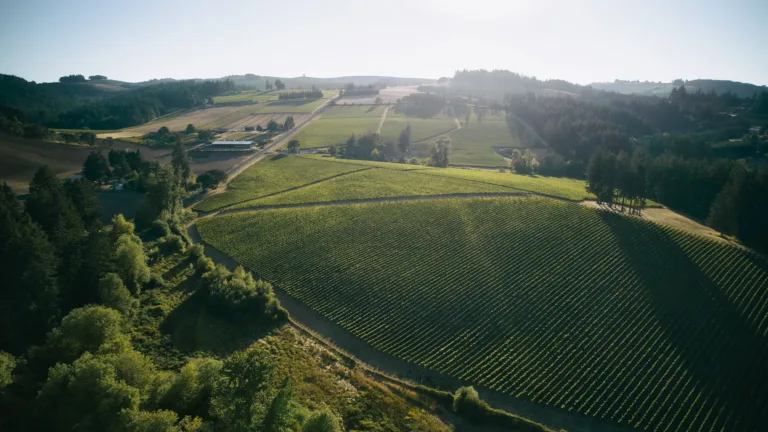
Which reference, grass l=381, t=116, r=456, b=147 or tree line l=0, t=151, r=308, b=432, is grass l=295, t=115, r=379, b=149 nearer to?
grass l=381, t=116, r=456, b=147

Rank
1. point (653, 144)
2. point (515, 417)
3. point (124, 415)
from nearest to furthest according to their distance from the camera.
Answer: point (124, 415)
point (515, 417)
point (653, 144)

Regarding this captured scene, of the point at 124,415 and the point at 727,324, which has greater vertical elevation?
the point at 124,415

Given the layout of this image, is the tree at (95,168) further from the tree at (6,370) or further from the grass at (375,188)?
the tree at (6,370)

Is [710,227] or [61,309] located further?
[710,227]

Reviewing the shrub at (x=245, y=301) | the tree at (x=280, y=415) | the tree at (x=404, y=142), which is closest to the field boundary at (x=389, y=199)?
the shrub at (x=245, y=301)

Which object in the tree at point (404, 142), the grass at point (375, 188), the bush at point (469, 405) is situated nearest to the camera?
the bush at point (469, 405)

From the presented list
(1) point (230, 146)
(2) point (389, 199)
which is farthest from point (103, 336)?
(1) point (230, 146)

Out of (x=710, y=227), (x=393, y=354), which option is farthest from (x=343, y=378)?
(x=710, y=227)

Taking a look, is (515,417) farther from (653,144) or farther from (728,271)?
(653,144)
